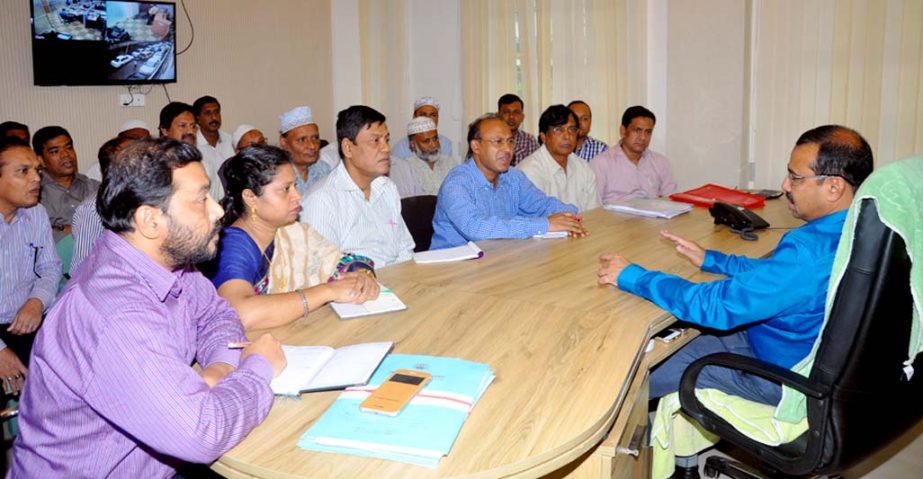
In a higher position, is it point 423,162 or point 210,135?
point 210,135

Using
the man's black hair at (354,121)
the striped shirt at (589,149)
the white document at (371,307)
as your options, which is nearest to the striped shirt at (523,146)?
the striped shirt at (589,149)

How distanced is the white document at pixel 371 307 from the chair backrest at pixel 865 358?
3.63 ft

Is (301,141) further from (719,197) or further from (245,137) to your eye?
(719,197)

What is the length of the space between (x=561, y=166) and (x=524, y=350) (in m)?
2.84

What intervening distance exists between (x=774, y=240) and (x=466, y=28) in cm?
438

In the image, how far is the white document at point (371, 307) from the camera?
81.2 inches

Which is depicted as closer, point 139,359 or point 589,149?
point 139,359

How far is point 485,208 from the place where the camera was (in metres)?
3.53

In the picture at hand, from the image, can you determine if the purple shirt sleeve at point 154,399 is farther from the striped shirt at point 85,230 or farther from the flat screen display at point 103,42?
the flat screen display at point 103,42

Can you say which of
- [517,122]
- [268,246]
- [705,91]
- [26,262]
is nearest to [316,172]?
[517,122]

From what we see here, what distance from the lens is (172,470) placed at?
159 centimetres

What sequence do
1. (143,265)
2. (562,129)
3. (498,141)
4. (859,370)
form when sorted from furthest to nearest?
1. (562,129)
2. (498,141)
3. (859,370)
4. (143,265)

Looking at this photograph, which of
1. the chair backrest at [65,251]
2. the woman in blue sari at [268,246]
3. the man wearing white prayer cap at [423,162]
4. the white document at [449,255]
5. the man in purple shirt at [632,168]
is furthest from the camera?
the man wearing white prayer cap at [423,162]

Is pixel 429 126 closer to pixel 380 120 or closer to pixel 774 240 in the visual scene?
pixel 380 120
